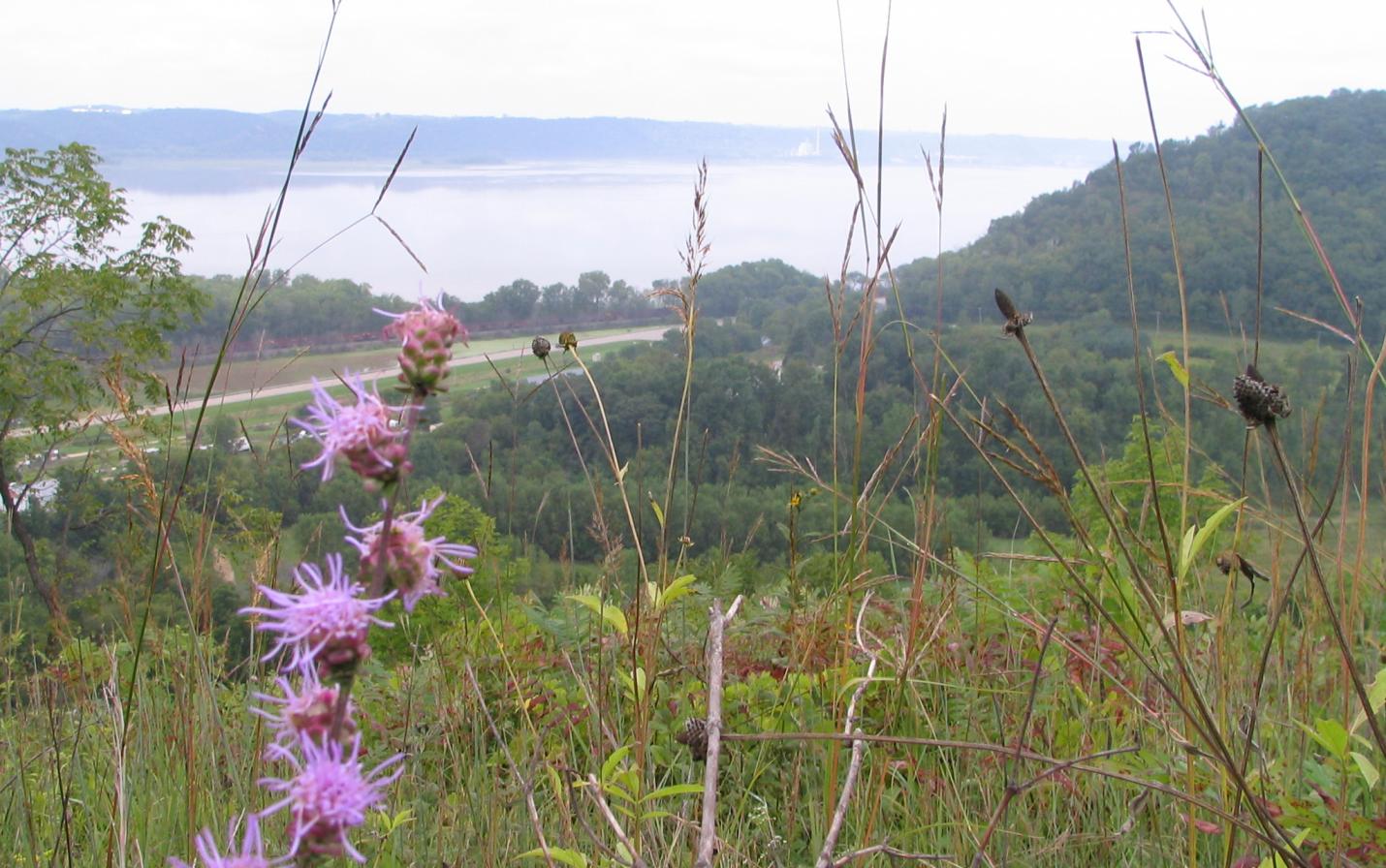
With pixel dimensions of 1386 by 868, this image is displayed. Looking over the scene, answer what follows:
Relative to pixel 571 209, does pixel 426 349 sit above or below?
below

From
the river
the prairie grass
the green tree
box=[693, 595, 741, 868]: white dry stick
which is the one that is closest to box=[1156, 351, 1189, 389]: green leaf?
the prairie grass

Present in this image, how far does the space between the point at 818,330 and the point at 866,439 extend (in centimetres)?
1026

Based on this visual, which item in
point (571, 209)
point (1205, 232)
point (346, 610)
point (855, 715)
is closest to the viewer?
point (346, 610)

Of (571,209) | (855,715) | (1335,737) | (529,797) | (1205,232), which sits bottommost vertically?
(855,715)

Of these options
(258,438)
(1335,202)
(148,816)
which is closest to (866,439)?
(258,438)

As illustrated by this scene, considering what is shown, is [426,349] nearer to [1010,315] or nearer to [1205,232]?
[1010,315]

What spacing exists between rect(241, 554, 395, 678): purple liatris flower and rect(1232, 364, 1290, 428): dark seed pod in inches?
33.0

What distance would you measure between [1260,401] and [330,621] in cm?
87

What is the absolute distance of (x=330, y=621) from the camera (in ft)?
1.52

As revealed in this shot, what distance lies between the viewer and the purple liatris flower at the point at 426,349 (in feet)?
1.52

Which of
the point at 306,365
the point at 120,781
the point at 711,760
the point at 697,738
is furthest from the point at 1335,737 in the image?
the point at 306,365

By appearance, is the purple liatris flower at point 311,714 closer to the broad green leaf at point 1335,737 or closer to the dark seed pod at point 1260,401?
the dark seed pod at point 1260,401

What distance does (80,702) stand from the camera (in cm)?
239

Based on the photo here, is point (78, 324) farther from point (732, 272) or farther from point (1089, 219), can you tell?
point (1089, 219)
